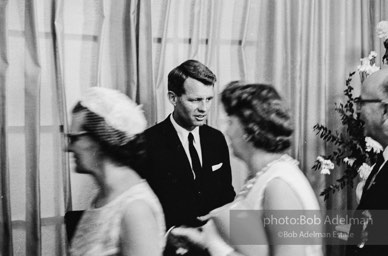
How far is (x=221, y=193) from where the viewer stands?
3.17 meters

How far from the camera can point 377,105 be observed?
2.03 meters

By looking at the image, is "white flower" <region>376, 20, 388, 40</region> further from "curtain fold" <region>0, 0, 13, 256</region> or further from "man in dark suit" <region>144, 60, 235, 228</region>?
"curtain fold" <region>0, 0, 13, 256</region>

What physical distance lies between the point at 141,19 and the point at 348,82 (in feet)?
5.43

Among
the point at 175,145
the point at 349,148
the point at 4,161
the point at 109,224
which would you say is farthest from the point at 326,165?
the point at 109,224

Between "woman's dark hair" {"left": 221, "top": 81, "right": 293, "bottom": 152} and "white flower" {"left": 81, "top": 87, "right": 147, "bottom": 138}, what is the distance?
318mm

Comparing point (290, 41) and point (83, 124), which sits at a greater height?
point (290, 41)

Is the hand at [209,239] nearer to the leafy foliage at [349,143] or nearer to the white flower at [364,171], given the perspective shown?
the white flower at [364,171]

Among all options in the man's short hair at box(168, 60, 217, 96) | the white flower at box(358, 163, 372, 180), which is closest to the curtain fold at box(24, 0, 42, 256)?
the man's short hair at box(168, 60, 217, 96)

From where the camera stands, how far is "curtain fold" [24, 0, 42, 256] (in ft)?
10.6

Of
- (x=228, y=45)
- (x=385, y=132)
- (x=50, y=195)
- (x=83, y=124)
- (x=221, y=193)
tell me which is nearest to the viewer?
(x=83, y=124)

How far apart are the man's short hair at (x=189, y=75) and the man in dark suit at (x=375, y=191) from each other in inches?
48.7

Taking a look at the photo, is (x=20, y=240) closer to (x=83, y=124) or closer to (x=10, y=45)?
(x=10, y=45)

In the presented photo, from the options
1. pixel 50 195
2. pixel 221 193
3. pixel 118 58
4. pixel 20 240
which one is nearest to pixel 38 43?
pixel 118 58

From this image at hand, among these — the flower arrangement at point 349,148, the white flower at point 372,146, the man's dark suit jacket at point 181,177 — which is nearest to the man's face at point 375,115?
the man's dark suit jacket at point 181,177
